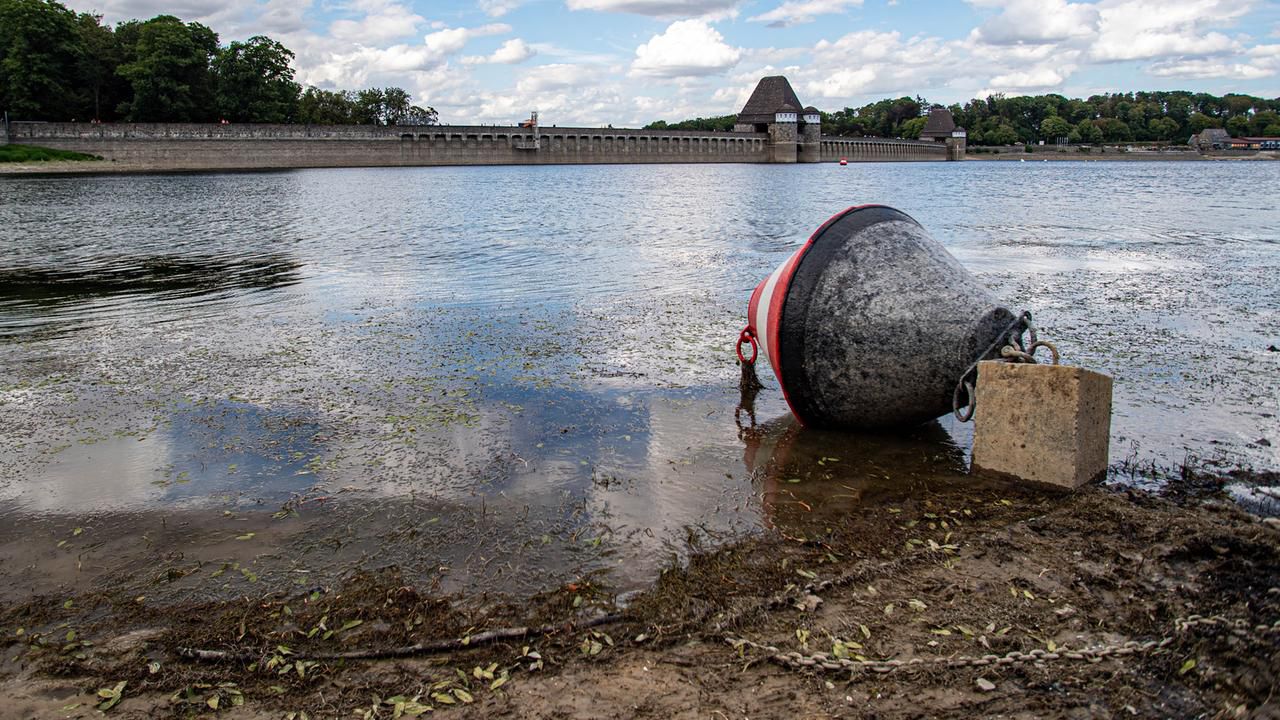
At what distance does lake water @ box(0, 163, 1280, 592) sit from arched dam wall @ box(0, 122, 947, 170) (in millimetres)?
70028

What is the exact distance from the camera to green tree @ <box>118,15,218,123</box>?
9006cm

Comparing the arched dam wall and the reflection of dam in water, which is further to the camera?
the arched dam wall

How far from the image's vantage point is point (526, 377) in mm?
8664

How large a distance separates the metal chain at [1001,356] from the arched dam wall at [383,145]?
86.2 m

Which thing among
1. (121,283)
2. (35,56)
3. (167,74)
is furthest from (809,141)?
(121,283)

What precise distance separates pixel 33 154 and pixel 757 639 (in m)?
84.5

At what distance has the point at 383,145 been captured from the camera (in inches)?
3866

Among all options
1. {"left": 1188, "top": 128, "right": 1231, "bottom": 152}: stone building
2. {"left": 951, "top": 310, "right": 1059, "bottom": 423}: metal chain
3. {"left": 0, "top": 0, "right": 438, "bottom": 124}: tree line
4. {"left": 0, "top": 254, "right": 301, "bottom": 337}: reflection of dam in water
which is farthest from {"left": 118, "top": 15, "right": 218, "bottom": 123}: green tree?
{"left": 1188, "top": 128, "right": 1231, "bottom": 152}: stone building

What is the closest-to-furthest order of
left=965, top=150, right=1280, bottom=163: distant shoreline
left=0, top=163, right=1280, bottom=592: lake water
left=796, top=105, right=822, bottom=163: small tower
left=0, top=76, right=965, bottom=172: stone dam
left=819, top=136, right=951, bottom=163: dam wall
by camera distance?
left=0, top=163, right=1280, bottom=592: lake water
left=0, top=76, right=965, bottom=172: stone dam
left=796, top=105, right=822, bottom=163: small tower
left=819, top=136, right=951, bottom=163: dam wall
left=965, top=150, right=1280, bottom=163: distant shoreline

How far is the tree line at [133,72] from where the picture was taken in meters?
84.1

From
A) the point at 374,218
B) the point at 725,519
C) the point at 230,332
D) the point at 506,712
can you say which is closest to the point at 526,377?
the point at 725,519

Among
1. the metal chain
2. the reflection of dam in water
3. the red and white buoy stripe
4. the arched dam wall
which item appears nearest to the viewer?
the metal chain

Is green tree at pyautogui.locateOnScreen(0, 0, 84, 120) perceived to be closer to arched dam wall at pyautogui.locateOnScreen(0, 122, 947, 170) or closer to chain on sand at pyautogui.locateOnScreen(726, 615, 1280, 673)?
arched dam wall at pyautogui.locateOnScreen(0, 122, 947, 170)

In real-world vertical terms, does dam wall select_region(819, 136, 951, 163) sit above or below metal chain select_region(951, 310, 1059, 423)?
above
